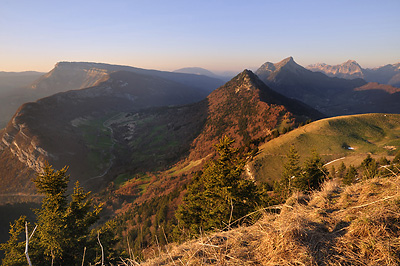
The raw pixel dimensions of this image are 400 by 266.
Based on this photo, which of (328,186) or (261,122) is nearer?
(328,186)

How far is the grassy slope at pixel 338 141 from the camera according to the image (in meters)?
39.3

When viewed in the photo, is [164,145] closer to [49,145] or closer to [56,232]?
[49,145]

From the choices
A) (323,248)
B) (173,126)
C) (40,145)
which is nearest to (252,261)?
(323,248)

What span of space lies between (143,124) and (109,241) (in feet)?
516

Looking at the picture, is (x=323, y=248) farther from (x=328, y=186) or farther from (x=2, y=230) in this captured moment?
(x=2, y=230)

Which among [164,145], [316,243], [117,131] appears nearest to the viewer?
[316,243]

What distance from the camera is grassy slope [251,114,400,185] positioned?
3932cm

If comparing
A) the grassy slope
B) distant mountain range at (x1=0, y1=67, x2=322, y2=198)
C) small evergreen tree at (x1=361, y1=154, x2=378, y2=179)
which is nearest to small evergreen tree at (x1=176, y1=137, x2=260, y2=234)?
small evergreen tree at (x1=361, y1=154, x2=378, y2=179)

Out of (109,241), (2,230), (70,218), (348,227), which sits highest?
(348,227)

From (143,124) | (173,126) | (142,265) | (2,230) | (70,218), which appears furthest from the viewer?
(143,124)

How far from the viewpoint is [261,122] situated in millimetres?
80000

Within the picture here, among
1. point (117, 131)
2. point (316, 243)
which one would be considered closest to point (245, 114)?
point (316, 243)

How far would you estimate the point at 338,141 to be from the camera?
147ft

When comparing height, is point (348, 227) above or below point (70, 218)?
above
